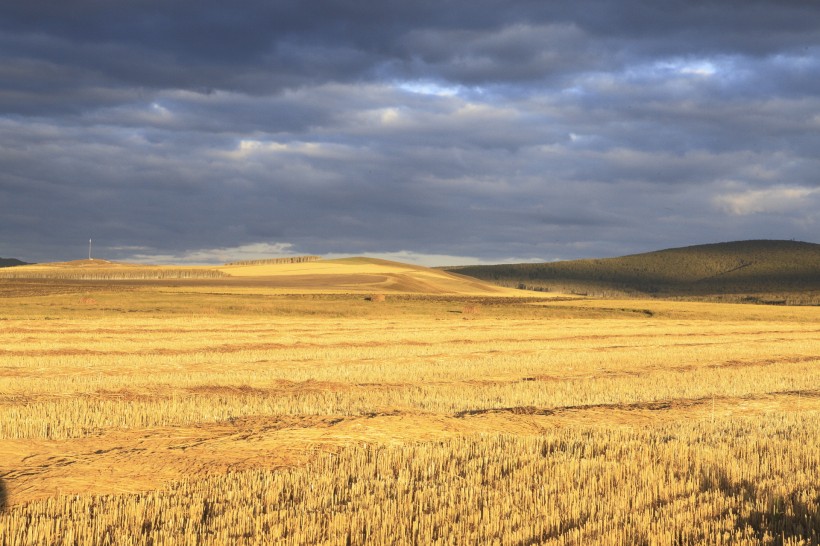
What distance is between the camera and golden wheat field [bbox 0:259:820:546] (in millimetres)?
7711

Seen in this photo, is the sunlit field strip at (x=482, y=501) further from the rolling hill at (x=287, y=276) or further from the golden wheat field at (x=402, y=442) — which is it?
the rolling hill at (x=287, y=276)

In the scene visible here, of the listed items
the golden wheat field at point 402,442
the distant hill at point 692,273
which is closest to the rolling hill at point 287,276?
the distant hill at point 692,273

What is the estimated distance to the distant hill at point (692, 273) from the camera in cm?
15738

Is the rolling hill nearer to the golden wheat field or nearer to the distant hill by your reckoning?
the distant hill

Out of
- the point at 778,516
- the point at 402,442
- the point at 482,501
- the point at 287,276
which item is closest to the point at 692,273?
the point at 287,276

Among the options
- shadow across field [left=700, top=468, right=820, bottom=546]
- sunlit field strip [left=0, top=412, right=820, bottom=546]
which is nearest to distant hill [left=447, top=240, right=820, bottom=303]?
sunlit field strip [left=0, top=412, right=820, bottom=546]

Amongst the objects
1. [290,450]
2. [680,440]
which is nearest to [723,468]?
[680,440]

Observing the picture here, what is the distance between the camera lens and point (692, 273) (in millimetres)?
179000

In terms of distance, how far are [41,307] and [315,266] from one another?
81.4 metres

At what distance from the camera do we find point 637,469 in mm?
9750

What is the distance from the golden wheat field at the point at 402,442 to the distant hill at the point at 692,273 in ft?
431

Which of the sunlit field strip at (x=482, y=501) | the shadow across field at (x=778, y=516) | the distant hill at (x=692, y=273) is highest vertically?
the distant hill at (x=692, y=273)

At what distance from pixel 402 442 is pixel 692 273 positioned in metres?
179

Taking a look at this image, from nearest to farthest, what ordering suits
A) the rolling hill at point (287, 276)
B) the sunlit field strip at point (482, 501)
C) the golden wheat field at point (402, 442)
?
the sunlit field strip at point (482, 501) < the golden wheat field at point (402, 442) < the rolling hill at point (287, 276)
